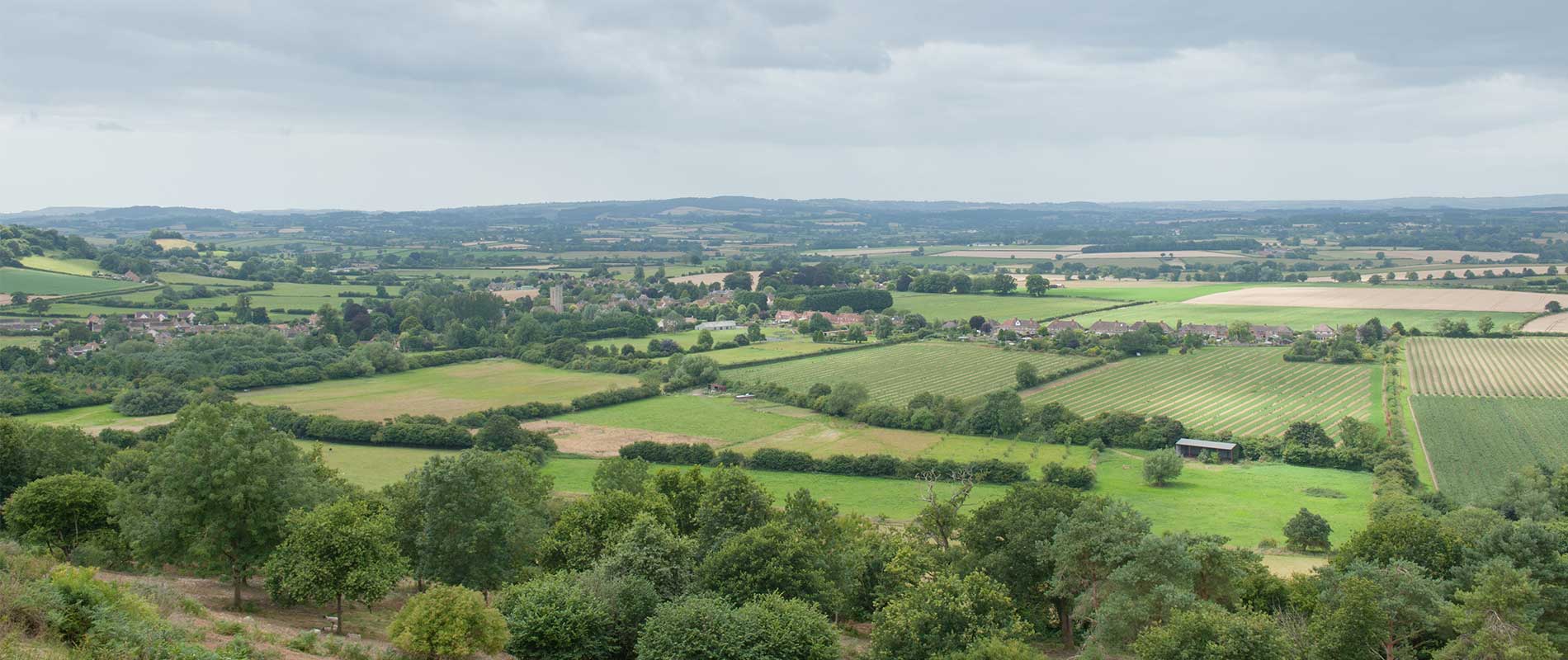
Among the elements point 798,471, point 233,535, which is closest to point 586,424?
point 798,471

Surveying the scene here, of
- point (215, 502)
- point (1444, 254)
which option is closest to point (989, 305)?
point (215, 502)

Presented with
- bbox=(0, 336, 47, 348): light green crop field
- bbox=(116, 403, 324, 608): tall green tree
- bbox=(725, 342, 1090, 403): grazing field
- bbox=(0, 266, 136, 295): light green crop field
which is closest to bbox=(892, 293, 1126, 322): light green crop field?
bbox=(725, 342, 1090, 403): grazing field

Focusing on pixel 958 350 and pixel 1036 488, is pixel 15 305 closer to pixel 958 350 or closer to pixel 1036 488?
pixel 958 350

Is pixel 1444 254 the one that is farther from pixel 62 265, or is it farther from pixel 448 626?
pixel 62 265

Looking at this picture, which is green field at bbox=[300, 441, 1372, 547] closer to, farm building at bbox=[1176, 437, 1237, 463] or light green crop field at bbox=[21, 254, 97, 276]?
farm building at bbox=[1176, 437, 1237, 463]

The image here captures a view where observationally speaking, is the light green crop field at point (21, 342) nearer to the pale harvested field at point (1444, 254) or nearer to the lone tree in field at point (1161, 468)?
the lone tree in field at point (1161, 468)

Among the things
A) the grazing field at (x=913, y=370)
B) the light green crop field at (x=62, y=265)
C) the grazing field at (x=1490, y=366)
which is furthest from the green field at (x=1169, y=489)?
the light green crop field at (x=62, y=265)
